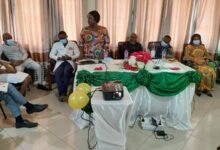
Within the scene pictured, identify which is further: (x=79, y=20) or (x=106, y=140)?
(x=79, y=20)

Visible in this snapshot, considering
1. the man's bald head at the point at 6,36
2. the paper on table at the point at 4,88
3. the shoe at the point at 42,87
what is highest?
the man's bald head at the point at 6,36

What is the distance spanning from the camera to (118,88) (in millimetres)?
1941

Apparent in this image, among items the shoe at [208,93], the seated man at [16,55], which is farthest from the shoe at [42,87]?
the shoe at [208,93]

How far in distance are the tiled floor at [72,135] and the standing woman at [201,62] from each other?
2.62ft

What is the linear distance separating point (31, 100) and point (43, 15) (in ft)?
4.77

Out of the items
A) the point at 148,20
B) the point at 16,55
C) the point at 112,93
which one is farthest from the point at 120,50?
the point at 112,93

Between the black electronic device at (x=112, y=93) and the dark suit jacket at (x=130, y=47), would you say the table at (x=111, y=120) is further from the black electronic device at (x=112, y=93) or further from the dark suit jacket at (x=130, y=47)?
the dark suit jacket at (x=130, y=47)

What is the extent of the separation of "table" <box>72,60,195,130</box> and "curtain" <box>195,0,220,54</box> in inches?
A: 79.1

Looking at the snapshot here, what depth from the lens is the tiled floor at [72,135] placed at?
7.47ft

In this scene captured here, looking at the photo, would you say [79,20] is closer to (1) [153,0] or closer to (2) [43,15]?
(2) [43,15]

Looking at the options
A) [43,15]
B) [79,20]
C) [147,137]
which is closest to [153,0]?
[79,20]

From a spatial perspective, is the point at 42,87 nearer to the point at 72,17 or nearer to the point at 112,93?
the point at 72,17

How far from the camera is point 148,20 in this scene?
14.2 feet

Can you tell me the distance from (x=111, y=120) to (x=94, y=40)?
1627 mm
